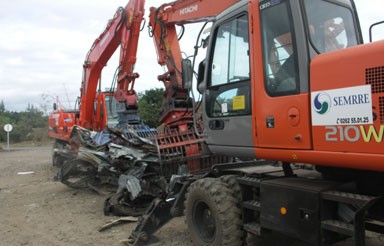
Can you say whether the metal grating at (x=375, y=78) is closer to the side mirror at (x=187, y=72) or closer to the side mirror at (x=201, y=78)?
the side mirror at (x=201, y=78)

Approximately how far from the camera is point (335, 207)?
341cm

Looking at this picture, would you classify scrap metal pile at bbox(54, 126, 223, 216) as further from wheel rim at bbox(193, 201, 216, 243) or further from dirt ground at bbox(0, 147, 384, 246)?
wheel rim at bbox(193, 201, 216, 243)

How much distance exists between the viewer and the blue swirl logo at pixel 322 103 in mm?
3199

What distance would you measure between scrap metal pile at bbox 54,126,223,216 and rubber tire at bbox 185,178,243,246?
130 centimetres

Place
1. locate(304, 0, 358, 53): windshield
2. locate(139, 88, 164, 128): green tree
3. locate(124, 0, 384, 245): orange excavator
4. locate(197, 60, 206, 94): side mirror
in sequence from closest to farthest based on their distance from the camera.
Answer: locate(124, 0, 384, 245): orange excavator
locate(304, 0, 358, 53): windshield
locate(197, 60, 206, 94): side mirror
locate(139, 88, 164, 128): green tree

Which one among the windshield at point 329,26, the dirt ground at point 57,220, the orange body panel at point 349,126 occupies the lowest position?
the dirt ground at point 57,220

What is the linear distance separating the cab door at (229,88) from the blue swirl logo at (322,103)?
0.81 metres

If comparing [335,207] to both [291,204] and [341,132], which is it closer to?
[291,204]

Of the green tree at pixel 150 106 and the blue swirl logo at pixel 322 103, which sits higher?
the green tree at pixel 150 106

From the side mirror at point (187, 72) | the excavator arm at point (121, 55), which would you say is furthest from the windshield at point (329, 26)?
the excavator arm at point (121, 55)

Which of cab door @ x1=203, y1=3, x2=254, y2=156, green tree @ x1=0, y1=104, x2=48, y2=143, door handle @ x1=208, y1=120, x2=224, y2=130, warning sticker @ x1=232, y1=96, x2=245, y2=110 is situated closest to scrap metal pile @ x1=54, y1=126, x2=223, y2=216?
door handle @ x1=208, y1=120, x2=224, y2=130

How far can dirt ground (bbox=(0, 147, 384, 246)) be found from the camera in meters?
5.56

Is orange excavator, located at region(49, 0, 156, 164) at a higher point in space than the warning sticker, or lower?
higher

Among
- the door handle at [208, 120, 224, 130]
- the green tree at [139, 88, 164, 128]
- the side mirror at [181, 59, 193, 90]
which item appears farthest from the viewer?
the green tree at [139, 88, 164, 128]
